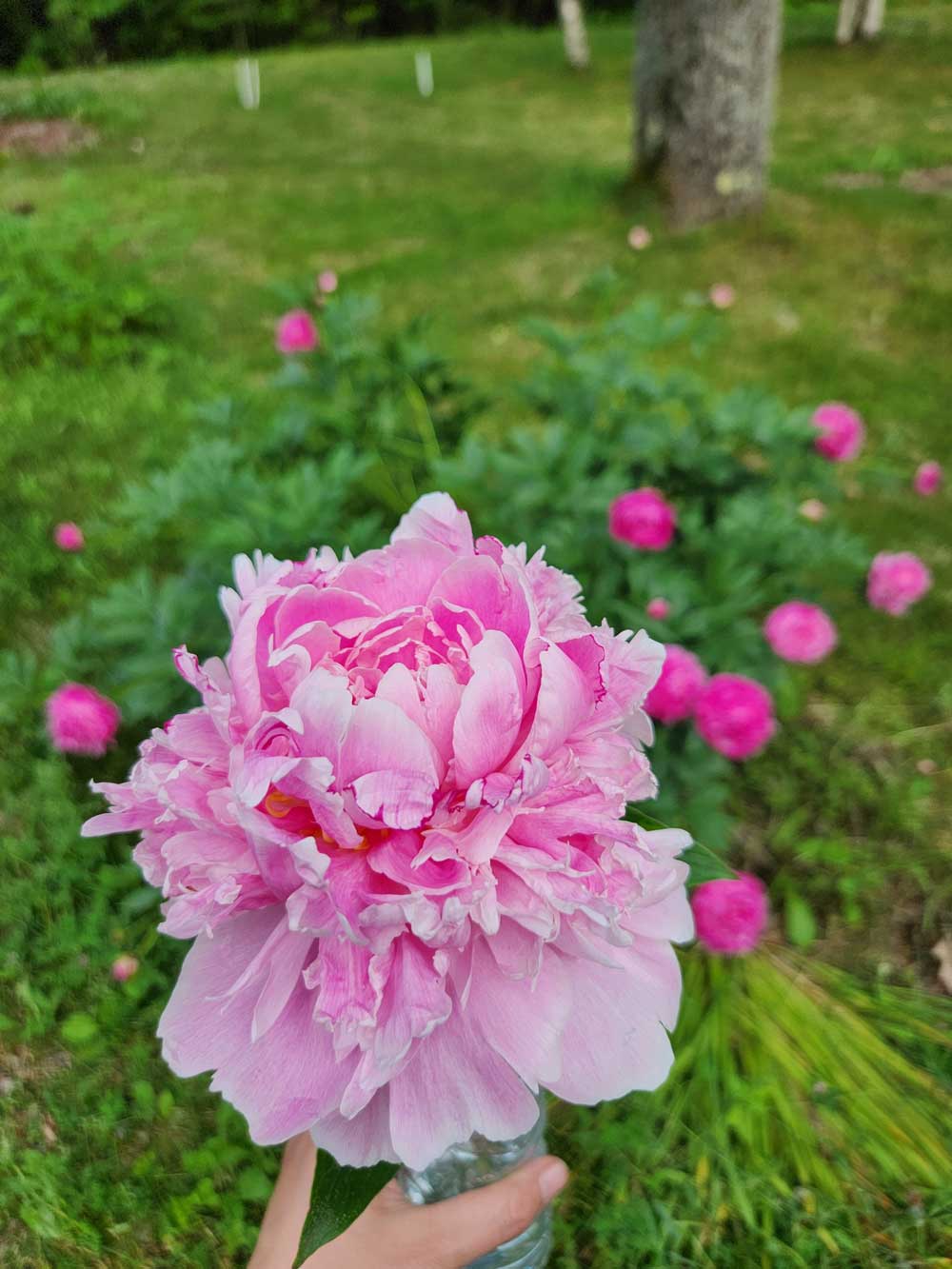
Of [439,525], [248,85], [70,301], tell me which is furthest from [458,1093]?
[248,85]

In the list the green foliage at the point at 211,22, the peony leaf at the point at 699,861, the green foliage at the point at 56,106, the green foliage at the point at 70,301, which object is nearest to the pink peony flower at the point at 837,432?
the peony leaf at the point at 699,861

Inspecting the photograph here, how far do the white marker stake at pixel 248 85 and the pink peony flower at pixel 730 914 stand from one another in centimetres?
825

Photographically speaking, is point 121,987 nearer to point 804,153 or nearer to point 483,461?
point 483,461

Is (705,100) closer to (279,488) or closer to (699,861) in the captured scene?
(279,488)

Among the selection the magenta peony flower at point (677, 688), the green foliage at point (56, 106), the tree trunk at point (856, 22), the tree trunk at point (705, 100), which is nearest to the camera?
the magenta peony flower at point (677, 688)

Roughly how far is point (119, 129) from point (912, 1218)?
840 centimetres

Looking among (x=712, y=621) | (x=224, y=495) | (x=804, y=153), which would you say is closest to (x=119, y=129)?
(x=804, y=153)

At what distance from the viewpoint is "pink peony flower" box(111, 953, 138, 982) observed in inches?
62.2

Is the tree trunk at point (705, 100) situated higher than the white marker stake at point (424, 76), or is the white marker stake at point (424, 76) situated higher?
the tree trunk at point (705, 100)

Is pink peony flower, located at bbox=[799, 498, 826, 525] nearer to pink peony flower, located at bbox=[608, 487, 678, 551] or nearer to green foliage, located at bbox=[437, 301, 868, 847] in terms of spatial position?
green foliage, located at bbox=[437, 301, 868, 847]

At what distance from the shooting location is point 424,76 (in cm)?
821

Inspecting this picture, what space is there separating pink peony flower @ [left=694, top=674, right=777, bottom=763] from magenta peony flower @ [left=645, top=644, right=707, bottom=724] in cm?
2

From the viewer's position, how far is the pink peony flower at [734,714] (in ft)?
4.08

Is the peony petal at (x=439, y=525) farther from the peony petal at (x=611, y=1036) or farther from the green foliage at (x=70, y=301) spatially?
the green foliage at (x=70, y=301)
